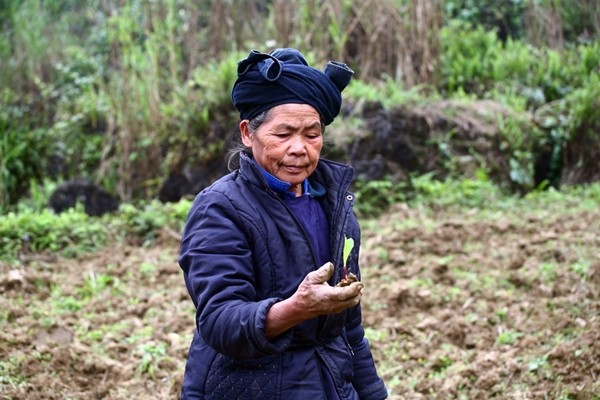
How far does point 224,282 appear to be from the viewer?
2029 mm

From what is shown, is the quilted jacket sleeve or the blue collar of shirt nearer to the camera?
the quilted jacket sleeve

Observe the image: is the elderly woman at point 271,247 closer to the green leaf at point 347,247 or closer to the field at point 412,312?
the green leaf at point 347,247

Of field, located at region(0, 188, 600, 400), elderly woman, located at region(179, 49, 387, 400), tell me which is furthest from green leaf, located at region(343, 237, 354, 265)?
field, located at region(0, 188, 600, 400)

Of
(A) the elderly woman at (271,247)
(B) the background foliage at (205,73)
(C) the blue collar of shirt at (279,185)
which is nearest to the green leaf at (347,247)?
(A) the elderly woman at (271,247)

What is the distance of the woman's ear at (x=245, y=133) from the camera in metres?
2.38

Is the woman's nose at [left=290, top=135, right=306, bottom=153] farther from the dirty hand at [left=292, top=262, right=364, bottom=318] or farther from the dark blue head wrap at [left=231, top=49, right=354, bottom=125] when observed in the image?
the dirty hand at [left=292, top=262, right=364, bottom=318]

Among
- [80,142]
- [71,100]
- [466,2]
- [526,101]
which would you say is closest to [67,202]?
[80,142]

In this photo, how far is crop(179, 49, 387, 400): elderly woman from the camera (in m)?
2.02

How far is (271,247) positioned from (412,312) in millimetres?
3413

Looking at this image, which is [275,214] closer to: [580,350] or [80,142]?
[580,350]

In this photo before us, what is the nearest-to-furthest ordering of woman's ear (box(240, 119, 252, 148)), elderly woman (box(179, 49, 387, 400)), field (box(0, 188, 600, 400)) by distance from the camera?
elderly woman (box(179, 49, 387, 400)), woman's ear (box(240, 119, 252, 148)), field (box(0, 188, 600, 400))

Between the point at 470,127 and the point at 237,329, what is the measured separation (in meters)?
7.79

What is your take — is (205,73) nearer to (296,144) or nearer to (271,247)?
(296,144)

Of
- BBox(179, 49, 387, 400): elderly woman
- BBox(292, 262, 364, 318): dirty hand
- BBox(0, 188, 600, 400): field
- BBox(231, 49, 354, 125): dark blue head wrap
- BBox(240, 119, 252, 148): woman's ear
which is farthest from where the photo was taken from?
BBox(0, 188, 600, 400): field
